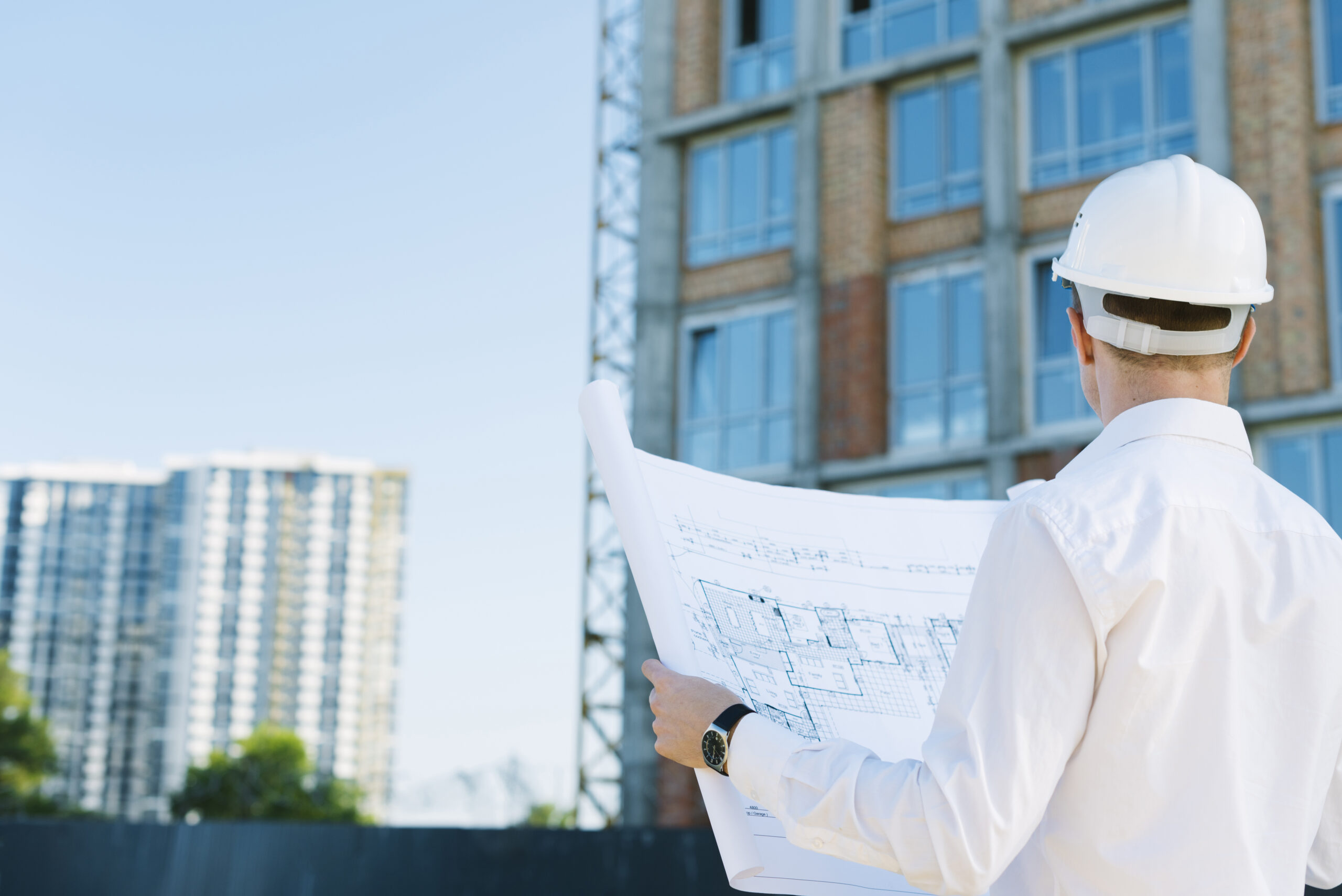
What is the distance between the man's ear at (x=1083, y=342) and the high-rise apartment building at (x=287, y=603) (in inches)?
4832

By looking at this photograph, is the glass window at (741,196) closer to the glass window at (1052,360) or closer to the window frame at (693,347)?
the window frame at (693,347)

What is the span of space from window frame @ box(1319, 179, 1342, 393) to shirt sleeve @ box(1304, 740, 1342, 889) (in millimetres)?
15302

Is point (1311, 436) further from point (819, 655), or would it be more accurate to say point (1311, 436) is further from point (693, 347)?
point (819, 655)

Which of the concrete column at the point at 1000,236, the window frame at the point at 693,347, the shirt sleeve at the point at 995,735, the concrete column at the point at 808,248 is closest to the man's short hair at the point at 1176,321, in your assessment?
the shirt sleeve at the point at 995,735

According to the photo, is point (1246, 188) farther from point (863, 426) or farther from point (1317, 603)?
point (1317, 603)

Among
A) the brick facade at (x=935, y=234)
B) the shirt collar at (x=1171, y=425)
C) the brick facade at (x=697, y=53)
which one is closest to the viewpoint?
the shirt collar at (x=1171, y=425)

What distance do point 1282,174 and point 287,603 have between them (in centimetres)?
12388

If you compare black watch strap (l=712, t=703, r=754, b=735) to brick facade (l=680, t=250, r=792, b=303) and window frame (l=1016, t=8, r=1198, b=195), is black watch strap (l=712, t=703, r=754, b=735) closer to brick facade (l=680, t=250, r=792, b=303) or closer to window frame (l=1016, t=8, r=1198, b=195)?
window frame (l=1016, t=8, r=1198, b=195)

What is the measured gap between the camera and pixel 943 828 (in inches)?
60.2

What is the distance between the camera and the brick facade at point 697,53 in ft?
69.3

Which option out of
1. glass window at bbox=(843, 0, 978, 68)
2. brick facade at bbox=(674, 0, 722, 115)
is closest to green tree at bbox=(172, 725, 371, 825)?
brick facade at bbox=(674, 0, 722, 115)

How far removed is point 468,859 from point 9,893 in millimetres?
1351

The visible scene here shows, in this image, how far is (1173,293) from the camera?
174cm

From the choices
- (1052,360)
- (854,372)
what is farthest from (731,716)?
(854,372)
